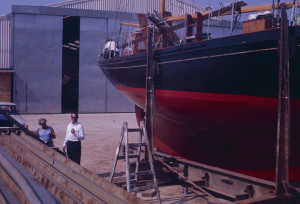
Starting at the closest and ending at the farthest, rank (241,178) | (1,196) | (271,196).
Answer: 1. (1,196)
2. (271,196)
3. (241,178)

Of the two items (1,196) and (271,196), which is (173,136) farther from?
(1,196)

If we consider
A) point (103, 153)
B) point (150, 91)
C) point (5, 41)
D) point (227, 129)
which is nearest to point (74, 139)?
point (150, 91)

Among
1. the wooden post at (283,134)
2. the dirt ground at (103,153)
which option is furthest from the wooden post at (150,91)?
the wooden post at (283,134)

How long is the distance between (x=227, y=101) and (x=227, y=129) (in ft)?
1.75

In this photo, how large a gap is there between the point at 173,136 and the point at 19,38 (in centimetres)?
1772

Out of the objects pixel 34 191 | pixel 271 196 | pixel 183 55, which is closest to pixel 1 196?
pixel 34 191

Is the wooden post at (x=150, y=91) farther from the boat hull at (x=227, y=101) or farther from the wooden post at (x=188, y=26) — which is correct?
the wooden post at (x=188, y=26)

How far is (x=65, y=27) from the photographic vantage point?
78.1ft

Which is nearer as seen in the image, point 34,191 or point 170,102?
point 34,191

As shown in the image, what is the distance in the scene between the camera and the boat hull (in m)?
5.39

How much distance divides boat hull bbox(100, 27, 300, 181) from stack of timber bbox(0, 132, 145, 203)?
3.35m

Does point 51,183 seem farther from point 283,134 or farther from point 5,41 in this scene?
point 5,41

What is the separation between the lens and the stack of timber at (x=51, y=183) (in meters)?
2.66

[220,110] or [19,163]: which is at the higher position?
[220,110]
